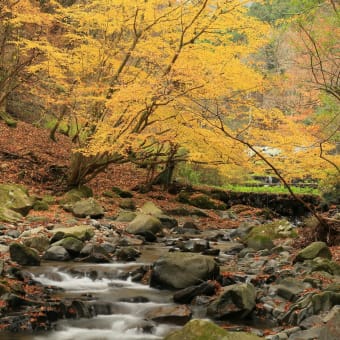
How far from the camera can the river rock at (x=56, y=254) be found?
8.48 meters

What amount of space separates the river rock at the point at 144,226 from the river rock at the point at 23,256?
397 centimetres

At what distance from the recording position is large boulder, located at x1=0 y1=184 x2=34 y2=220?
37.4 feet

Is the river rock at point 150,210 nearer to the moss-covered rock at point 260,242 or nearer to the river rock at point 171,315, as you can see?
the moss-covered rock at point 260,242

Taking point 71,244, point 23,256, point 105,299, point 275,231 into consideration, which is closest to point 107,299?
point 105,299

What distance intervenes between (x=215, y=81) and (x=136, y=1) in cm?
285

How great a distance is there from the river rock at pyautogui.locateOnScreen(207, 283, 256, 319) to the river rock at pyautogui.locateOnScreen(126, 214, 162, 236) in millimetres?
5370

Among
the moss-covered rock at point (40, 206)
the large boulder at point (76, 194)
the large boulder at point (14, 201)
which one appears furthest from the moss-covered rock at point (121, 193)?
the large boulder at point (14, 201)

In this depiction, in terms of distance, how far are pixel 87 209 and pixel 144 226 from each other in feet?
6.33

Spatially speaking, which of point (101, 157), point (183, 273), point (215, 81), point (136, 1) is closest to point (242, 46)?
point (215, 81)

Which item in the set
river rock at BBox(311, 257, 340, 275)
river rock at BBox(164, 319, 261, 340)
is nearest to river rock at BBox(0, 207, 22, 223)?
river rock at BBox(311, 257, 340, 275)

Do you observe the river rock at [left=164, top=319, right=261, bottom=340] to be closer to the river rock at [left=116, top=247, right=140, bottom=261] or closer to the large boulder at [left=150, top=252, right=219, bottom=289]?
the large boulder at [left=150, top=252, right=219, bottom=289]

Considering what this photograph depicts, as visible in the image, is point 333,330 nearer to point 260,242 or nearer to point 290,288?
point 290,288

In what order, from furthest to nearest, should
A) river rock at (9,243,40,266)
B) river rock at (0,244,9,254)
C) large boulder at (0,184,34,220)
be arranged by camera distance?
large boulder at (0,184,34,220) < river rock at (0,244,9,254) < river rock at (9,243,40,266)

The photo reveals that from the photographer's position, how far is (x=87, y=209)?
1291 cm
